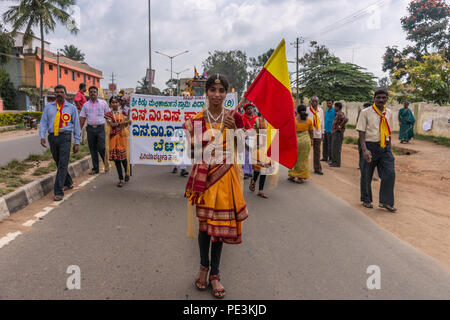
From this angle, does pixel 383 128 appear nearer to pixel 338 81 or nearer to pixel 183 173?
pixel 183 173

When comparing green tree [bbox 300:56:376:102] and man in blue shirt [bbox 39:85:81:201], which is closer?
man in blue shirt [bbox 39:85:81:201]

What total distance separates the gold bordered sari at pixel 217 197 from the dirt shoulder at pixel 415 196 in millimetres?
2328

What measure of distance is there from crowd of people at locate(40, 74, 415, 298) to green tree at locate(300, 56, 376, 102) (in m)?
14.2

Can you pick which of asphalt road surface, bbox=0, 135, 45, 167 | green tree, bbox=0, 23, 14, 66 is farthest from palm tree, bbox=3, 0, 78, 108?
asphalt road surface, bbox=0, 135, 45, 167

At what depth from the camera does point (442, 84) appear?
47.1 feet

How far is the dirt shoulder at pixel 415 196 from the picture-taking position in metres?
4.51

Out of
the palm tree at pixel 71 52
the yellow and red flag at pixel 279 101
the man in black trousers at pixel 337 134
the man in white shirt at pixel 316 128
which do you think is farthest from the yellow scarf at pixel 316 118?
the palm tree at pixel 71 52

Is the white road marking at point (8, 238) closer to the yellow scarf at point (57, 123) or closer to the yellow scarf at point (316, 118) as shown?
the yellow scarf at point (57, 123)

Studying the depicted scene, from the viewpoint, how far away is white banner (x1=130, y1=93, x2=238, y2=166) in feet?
23.7

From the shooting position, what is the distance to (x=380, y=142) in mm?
5680

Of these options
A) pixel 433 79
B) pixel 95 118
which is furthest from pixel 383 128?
pixel 433 79

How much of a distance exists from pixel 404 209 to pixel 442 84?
11.0 meters

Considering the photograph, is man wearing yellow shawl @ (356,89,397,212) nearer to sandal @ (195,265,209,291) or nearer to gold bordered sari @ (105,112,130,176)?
sandal @ (195,265,209,291)

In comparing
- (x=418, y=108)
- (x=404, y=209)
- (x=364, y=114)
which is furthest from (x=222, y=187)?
(x=418, y=108)
